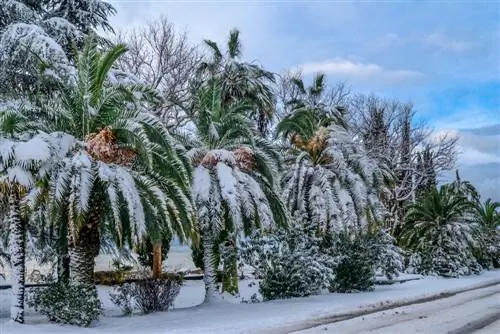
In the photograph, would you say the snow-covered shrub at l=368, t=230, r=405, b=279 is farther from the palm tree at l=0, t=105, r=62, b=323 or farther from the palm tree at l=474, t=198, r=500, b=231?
the palm tree at l=474, t=198, r=500, b=231

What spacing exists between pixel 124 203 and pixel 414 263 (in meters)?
20.8

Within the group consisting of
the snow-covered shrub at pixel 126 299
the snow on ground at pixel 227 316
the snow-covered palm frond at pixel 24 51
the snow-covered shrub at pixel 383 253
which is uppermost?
the snow-covered palm frond at pixel 24 51

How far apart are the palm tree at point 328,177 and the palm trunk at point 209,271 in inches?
144

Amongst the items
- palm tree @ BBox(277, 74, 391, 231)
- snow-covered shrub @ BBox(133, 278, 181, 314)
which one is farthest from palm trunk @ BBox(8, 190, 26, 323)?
palm tree @ BBox(277, 74, 391, 231)

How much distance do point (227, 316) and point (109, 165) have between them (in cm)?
465

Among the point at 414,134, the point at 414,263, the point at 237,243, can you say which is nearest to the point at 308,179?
the point at 237,243

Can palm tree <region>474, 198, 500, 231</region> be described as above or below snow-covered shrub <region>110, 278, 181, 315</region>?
above

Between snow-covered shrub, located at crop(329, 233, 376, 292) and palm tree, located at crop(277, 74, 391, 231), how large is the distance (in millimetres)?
1174

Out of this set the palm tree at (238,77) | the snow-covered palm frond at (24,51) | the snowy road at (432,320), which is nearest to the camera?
the snowy road at (432,320)

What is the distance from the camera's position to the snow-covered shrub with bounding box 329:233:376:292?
20.0m

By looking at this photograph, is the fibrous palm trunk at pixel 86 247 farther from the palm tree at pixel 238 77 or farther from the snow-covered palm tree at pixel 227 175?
the palm tree at pixel 238 77

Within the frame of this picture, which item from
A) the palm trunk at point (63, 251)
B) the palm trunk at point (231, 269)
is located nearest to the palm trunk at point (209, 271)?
the palm trunk at point (231, 269)

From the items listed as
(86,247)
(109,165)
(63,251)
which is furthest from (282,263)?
(109,165)

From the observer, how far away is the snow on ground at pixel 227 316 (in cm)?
1148
